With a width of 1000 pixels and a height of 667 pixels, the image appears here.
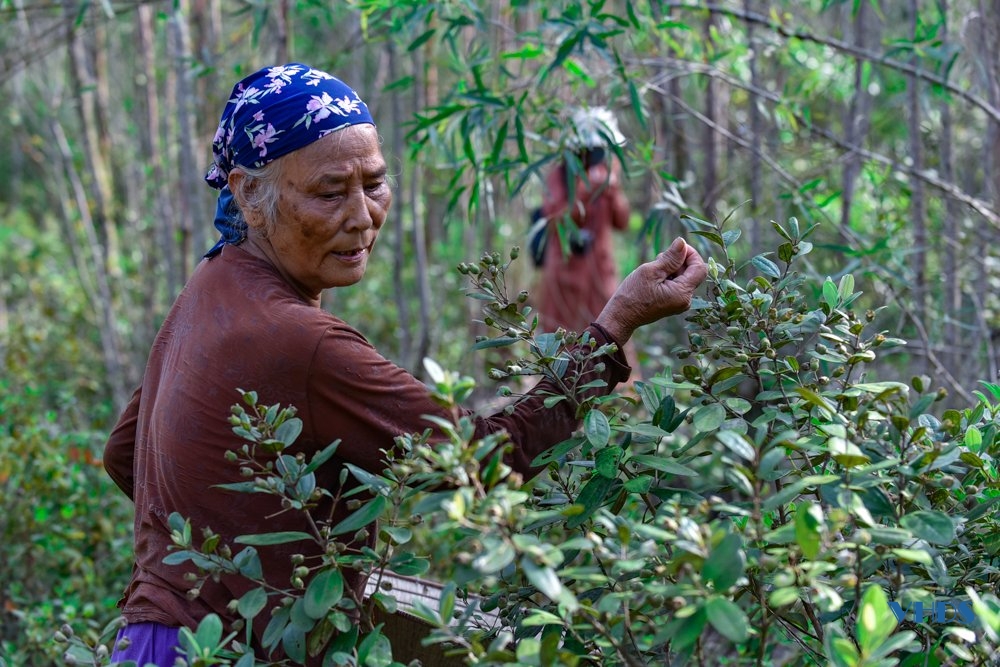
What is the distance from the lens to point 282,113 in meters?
1.99

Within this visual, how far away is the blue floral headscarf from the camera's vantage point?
6.54ft

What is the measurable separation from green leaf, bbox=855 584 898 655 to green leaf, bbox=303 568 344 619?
73 cm

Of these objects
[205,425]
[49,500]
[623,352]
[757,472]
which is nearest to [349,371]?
[205,425]

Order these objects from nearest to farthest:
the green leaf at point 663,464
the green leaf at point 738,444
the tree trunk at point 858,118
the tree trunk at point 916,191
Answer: the green leaf at point 738,444 → the green leaf at point 663,464 → the tree trunk at point 916,191 → the tree trunk at point 858,118

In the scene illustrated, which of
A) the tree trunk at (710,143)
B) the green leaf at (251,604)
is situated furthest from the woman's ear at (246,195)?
the tree trunk at (710,143)

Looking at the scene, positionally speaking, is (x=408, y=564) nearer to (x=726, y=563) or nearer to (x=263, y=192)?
(x=726, y=563)

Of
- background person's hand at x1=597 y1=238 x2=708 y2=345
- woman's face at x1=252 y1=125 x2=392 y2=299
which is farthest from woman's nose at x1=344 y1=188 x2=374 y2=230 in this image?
background person's hand at x1=597 y1=238 x2=708 y2=345

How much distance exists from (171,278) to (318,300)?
3.31 metres

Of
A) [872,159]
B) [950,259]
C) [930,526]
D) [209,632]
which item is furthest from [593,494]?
[950,259]

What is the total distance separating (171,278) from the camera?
17.4 feet

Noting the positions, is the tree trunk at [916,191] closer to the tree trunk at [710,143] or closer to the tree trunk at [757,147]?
the tree trunk at [757,147]

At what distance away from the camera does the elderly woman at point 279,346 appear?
72.7 inches

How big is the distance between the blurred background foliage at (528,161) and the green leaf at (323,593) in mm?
936

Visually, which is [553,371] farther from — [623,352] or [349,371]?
[349,371]
